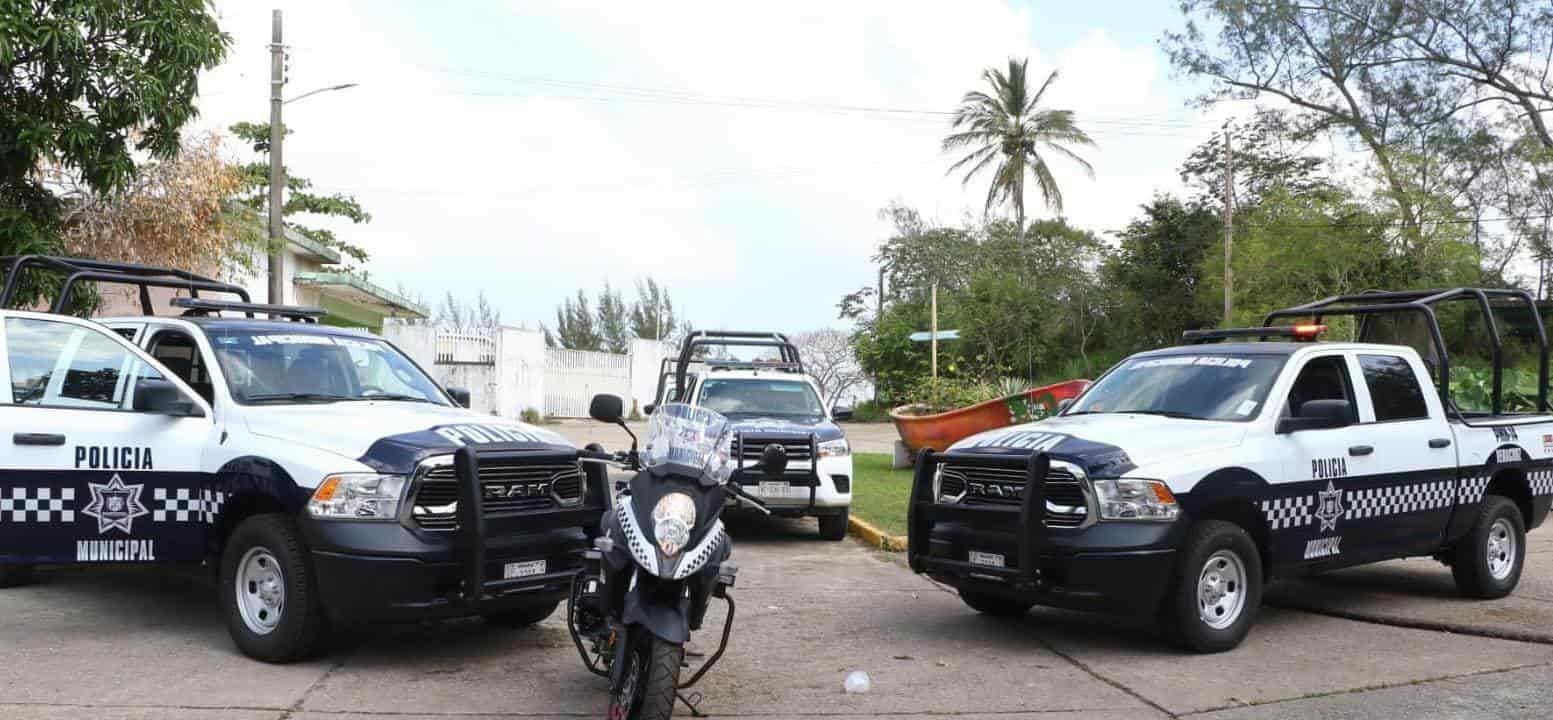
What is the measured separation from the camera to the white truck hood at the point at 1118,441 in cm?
686

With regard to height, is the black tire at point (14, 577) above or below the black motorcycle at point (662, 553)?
below

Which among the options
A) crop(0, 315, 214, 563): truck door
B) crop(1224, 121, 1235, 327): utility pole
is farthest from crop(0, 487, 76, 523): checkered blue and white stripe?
crop(1224, 121, 1235, 327): utility pole

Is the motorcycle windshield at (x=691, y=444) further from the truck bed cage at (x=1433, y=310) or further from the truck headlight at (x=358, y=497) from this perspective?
the truck bed cage at (x=1433, y=310)

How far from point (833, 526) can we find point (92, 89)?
28.3ft

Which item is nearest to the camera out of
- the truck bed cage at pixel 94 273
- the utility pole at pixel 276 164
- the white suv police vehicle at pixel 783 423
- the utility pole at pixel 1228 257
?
the truck bed cage at pixel 94 273

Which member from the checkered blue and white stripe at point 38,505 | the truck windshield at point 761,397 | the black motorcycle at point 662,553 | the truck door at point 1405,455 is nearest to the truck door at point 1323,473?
the truck door at point 1405,455

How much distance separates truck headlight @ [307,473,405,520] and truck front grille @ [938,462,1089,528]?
3.15 meters

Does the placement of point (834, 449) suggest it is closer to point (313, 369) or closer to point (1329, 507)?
point (1329, 507)

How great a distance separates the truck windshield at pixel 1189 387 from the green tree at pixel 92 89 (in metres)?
10.0

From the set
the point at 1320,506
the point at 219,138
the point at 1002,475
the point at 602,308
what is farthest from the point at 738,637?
the point at 602,308

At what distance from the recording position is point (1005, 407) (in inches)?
651

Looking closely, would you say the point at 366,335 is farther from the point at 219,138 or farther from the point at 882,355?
the point at 882,355

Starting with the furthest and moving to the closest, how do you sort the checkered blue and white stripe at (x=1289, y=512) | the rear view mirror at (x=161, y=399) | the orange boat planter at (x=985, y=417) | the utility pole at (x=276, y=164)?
1. the utility pole at (x=276, y=164)
2. the orange boat planter at (x=985, y=417)
3. the checkered blue and white stripe at (x=1289, y=512)
4. the rear view mirror at (x=161, y=399)

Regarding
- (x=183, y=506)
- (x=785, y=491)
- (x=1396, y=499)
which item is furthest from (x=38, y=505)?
(x=1396, y=499)
